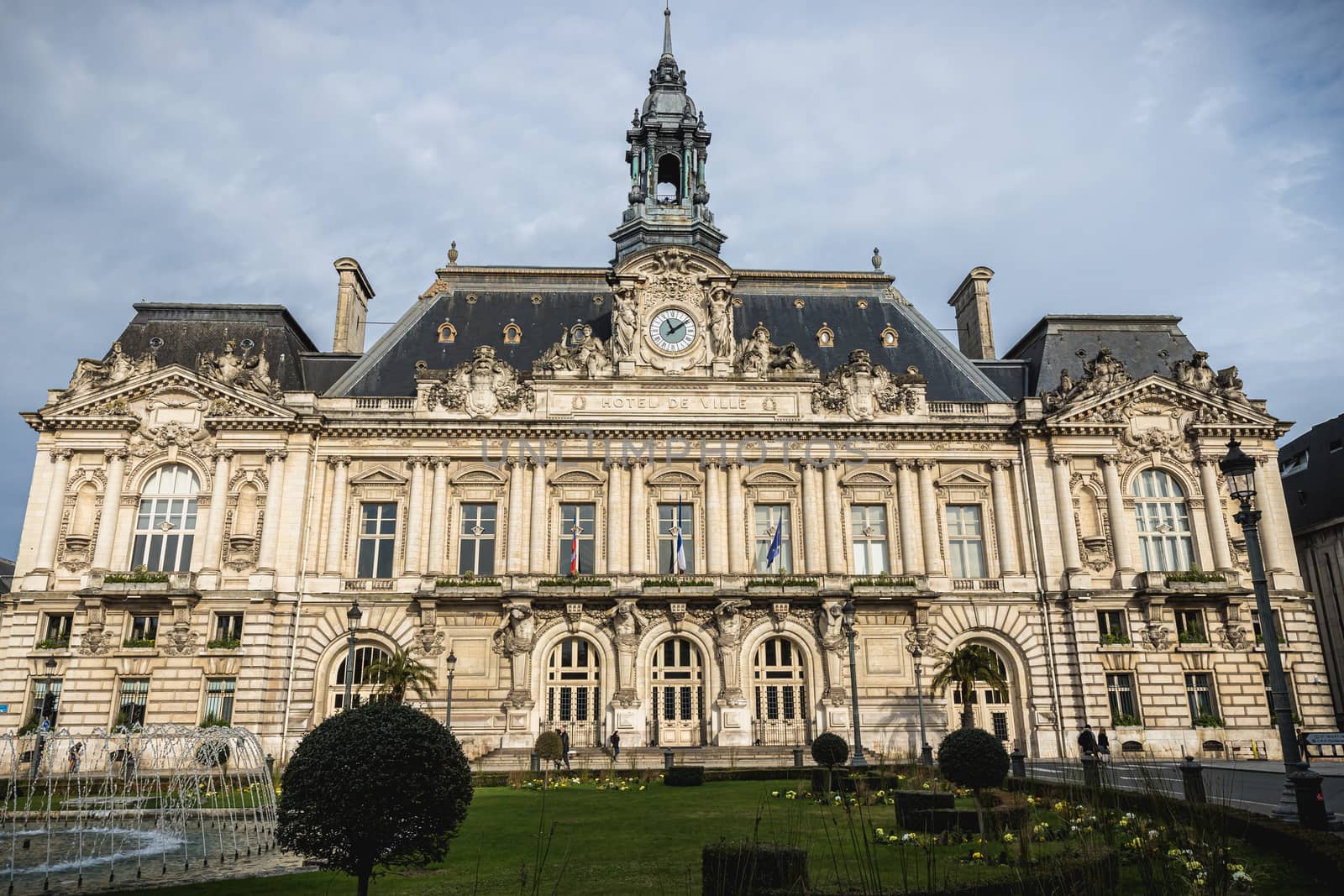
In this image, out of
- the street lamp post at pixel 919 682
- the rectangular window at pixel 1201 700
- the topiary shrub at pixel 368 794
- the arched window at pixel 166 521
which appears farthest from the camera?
the arched window at pixel 166 521

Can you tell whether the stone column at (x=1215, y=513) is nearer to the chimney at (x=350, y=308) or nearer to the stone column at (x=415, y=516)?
the stone column at (x=415, y=516)

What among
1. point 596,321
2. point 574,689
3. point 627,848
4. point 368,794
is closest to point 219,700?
point 574,689

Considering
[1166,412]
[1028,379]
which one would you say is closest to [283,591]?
[1028,379]

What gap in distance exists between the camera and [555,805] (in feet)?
76.6

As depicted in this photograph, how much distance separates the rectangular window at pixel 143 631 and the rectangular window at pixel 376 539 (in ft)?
26.0

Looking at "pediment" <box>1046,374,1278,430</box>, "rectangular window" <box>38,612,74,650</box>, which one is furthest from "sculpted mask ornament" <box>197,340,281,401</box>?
"pediment" <box>1046,374,1278,430</box>

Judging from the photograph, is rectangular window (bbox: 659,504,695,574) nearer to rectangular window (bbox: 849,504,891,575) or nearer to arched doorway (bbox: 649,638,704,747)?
arched doorway (bbox: 649,638,704,747)

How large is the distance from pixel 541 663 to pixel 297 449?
13.7 m

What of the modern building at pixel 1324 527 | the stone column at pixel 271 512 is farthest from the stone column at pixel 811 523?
the modern building at pixel 1324 527

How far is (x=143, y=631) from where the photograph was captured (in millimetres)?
38625

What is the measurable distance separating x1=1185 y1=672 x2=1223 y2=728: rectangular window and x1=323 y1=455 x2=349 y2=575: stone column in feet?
116

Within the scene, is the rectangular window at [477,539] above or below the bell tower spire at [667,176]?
below

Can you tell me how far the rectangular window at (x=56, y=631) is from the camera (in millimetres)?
37844

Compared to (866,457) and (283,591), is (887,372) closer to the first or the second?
(866,457)
